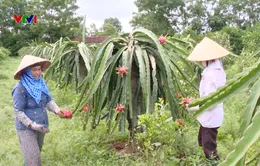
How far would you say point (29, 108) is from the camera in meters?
3.19

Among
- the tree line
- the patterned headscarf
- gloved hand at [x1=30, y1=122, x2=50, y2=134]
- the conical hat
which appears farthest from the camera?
the tree line

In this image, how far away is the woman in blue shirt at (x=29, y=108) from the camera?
309 centimetres

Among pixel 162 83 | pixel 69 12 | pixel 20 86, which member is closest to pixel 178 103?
pixel 162 83

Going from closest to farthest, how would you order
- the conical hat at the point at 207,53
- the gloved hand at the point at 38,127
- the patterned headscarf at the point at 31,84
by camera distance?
the gloved hand at the point at 38,127 < the patterned headscarf at the point at 31,84 < the conical hat at the point at 207,53

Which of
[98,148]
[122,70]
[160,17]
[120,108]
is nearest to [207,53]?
→ [122,70]

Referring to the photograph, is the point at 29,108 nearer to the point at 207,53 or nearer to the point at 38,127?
the point at 38,127

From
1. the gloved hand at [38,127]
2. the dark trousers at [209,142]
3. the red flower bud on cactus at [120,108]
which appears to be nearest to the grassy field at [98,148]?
the dark trousers at [209,142]

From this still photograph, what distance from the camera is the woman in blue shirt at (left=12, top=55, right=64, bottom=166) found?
309 cm

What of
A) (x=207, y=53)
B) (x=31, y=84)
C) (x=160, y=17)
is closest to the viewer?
(x=31, y=84)

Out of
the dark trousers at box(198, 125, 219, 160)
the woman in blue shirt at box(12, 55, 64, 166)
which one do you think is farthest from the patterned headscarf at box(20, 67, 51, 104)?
the dark trousers at box(198, 125, 219, 160)

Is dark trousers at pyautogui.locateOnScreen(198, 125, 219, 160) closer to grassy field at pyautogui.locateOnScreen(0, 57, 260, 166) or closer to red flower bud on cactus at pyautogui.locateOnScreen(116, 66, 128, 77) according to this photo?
grassy field at pyautogui.locateOnScreen(0, 57, 260, 166)

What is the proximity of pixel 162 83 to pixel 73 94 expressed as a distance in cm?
326

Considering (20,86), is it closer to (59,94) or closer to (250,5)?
(59,94)

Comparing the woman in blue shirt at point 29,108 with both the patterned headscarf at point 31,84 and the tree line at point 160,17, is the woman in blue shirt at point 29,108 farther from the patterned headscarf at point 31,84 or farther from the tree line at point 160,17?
the tree line at point 160,17
